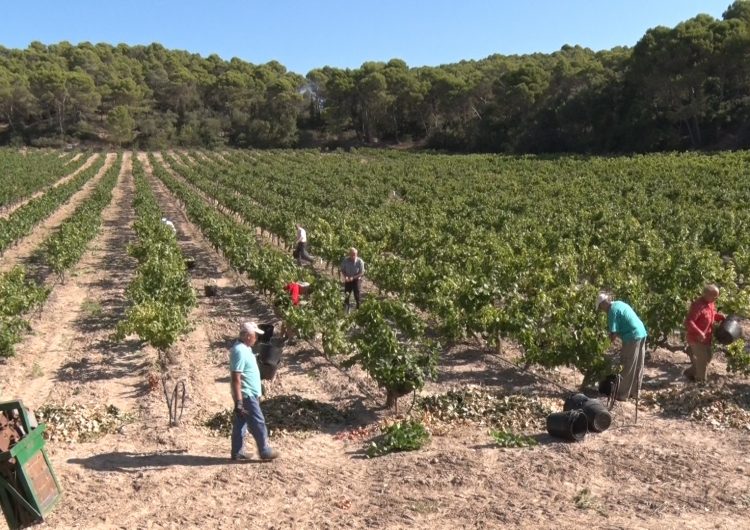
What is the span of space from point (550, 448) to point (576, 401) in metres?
0.81

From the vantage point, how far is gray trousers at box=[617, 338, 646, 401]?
8.59 m

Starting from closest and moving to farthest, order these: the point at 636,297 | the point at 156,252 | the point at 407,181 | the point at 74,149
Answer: the point at 636,297 → the point at 156,252 → the point at 407,181 → the point at 74,149

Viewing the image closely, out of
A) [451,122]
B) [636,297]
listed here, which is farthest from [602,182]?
[451,122]

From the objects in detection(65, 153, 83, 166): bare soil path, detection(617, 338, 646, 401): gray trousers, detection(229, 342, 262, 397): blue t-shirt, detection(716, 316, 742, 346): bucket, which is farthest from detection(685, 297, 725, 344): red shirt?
detection(65, 153, 83, 166): bare soil path

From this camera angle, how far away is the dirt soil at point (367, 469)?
237 inches

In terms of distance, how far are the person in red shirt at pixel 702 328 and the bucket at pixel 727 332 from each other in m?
0.27

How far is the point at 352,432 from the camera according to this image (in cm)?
827

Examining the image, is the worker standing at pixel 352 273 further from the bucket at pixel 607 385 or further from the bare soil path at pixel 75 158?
the bare soil path at pixel 75 158

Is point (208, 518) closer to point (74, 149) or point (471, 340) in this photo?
point (471, 340)

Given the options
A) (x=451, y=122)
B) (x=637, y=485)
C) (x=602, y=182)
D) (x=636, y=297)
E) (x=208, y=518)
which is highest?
(x=451, y=122)

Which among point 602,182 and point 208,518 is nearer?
point 208,518

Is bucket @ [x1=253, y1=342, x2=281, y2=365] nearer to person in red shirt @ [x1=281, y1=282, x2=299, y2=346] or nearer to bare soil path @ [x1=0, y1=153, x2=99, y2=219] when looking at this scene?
person in red shirt @ [x1=281, y1=282, x2=299, y2=346]

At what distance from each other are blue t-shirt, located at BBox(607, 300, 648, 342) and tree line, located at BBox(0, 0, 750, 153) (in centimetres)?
4704

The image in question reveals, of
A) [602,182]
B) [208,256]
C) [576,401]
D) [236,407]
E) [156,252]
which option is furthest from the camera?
[602,182]
